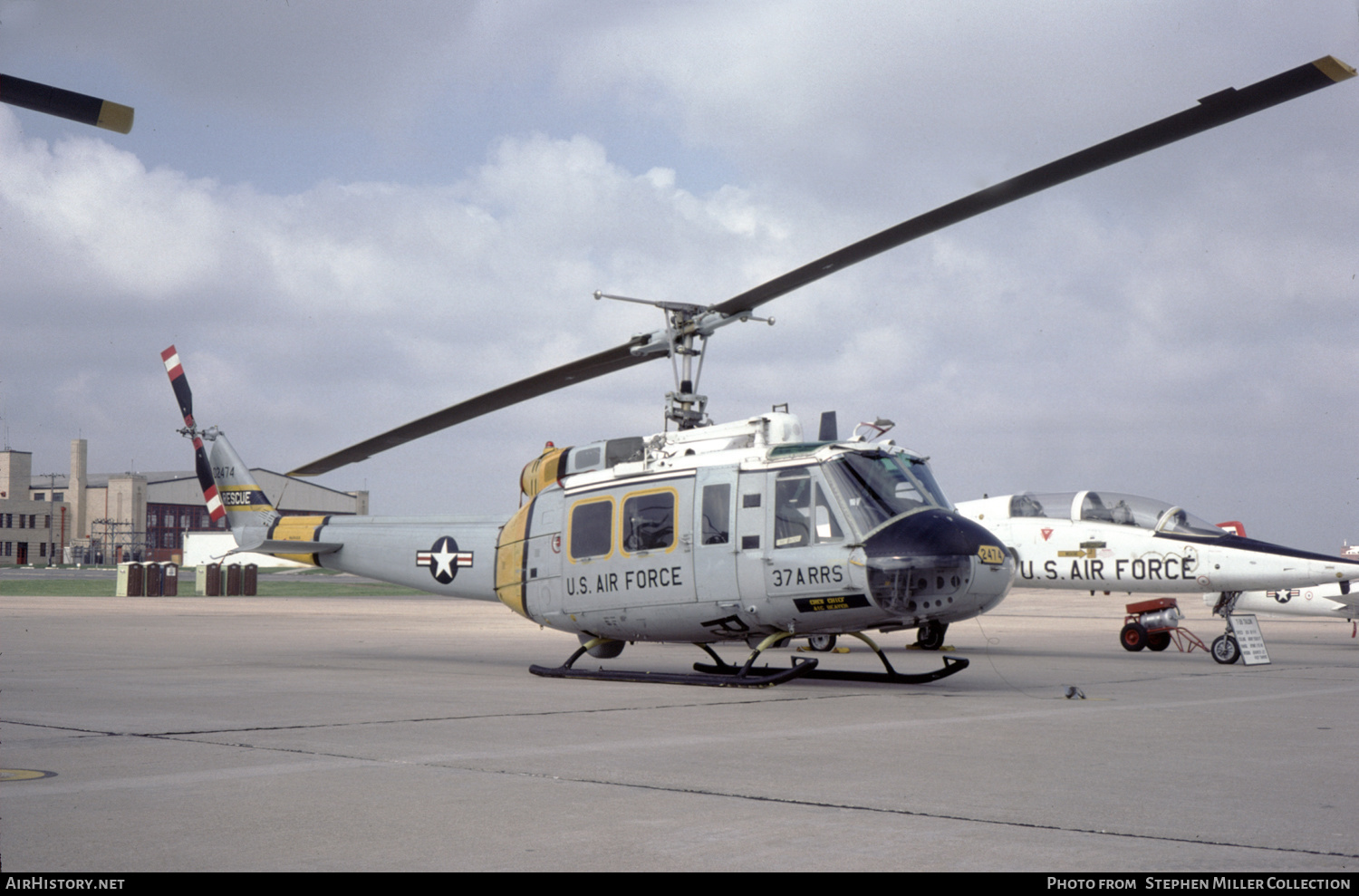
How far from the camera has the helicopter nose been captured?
37.0 feet

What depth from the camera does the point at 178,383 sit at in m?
18.6

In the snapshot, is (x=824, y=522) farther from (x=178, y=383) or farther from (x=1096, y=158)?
(x=178, y=383)

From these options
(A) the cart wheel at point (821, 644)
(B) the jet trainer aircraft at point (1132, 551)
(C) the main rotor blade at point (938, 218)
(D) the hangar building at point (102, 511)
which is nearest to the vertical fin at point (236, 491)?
(C) the main rotor blade at point (938, 218)

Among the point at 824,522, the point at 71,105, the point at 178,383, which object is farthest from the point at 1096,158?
the point at 178,383

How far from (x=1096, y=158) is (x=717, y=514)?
5.44 m

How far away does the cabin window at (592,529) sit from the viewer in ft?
44.1

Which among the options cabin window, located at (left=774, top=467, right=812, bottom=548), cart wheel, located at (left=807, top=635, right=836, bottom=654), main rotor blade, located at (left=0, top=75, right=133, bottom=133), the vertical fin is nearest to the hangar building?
the vertical fin

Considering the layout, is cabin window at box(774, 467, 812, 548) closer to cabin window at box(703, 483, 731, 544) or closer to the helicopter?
the helicopter

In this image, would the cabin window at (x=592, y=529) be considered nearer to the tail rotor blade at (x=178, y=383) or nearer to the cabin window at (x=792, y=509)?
the cabin window at (x=792, y=509)

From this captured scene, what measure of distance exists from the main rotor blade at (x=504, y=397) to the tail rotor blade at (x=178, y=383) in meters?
4.99

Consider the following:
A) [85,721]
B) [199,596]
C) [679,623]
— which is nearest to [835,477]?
[679,623]

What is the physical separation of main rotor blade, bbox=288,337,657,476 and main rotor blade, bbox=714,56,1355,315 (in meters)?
2.09
